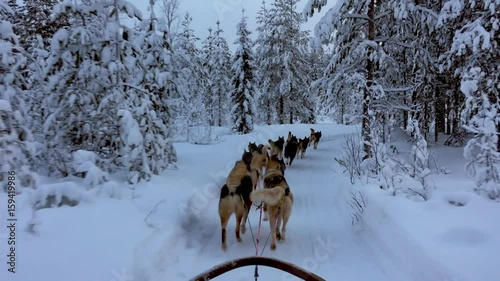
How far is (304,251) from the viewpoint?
19.5 feet

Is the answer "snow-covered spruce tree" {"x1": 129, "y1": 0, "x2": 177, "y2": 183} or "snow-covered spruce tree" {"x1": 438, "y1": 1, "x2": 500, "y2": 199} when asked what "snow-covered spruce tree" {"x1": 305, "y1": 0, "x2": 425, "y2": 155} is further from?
"snow-covered spruce tree" {"x1": 129, "y1": 0, "x2": 177, "y2": 183}

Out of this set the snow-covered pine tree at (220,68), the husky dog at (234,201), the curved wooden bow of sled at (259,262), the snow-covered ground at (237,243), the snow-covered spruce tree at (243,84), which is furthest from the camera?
the snow-covered pine tree at (220,68)

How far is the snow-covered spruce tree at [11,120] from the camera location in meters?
4.53

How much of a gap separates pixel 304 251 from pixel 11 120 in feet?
16.8

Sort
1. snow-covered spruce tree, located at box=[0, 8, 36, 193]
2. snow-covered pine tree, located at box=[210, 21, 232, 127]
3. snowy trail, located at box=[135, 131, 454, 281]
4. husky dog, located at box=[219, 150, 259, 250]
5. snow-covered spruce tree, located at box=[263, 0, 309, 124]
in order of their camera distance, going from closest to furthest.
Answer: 1. snow-covered spruce tree, located at box=[0, 8, 36, 193]
2. snowy trail, located at box=[135, 131, 454, 281]
3. husky dog, located at box=[219, 150, 259, 250]
4. snow-covered spruce tree, located at box=[263, 0, 309, 124]
5. snow-covered pine tree, located at box=[210, 21, 232, 127]

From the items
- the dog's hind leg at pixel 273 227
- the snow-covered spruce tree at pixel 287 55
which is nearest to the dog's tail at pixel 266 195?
the dog's hind leg at pixel 273 227

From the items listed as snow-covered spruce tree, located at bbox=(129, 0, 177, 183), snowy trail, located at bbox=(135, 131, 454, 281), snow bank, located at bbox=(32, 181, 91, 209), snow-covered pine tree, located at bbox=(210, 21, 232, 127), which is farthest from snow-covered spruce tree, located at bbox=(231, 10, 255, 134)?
snow bank, located at bbox=(32, 181, 91, 209)

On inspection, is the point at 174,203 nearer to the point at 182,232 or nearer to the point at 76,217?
the point at 182,232

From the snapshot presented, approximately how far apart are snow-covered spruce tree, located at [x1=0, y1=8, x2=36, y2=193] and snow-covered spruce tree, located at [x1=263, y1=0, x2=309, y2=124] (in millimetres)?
27444

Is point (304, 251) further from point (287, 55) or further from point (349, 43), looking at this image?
point (287, 55)

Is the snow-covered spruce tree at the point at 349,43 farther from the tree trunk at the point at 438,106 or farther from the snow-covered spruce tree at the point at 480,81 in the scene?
the tree trunk at the point at 438,106

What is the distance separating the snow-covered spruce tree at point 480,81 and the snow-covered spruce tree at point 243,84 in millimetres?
19034

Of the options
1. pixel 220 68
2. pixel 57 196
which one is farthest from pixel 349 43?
pixel 220 68

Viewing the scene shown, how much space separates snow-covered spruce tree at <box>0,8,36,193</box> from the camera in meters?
4.53
